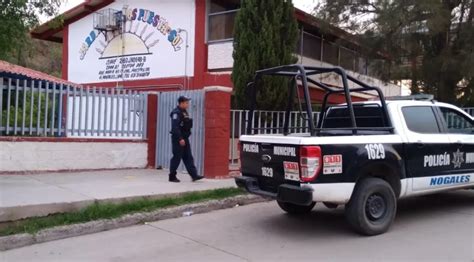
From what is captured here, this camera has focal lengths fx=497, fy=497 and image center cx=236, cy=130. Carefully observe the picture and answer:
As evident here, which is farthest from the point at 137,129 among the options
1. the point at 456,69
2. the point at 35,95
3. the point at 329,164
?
the point at 456,69

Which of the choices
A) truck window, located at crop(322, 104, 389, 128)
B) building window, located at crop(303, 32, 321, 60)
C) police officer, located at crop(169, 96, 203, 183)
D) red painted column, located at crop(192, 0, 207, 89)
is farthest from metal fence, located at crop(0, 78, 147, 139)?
building window, located at crop(303, 32, 321, 60)

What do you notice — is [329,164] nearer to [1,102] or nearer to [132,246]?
[132,246]

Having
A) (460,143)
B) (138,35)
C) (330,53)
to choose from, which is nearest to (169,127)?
(460,143)

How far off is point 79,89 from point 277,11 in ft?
17.3

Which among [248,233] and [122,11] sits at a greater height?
[122,11]

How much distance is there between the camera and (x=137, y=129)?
1131 cm

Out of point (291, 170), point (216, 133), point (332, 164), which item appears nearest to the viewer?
point (332, 164)

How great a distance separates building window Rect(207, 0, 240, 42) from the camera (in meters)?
16.2

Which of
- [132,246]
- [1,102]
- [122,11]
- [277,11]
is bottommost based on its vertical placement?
[132,246]

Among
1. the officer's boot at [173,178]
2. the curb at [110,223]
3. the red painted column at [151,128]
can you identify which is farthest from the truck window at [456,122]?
the red painted column at [151,128]

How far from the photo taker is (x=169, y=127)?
11.2 metres

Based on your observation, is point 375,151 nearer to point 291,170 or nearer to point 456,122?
A: point 291,170

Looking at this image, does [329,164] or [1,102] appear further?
[1,102]

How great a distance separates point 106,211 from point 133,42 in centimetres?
1282
